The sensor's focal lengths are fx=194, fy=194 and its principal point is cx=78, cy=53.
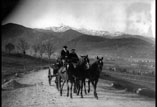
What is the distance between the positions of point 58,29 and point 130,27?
2.07m

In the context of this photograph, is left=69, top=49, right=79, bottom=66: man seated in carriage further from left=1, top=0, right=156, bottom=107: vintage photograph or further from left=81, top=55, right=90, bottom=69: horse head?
left=81, top=55, right=90, bottom=69: horse head

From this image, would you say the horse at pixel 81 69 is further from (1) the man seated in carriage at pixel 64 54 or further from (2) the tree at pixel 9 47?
(2) the tree at pixel 9 47

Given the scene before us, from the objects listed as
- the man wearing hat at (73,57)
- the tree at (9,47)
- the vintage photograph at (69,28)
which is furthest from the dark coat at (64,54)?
the tree at (9,47)

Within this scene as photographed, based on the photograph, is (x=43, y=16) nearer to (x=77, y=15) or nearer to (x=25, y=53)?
(x=77, y=15)

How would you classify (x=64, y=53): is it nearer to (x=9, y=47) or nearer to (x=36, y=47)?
(x=36, y=47)

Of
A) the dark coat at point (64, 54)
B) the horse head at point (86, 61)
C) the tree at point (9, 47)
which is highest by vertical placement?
the tree at point (9, 47)

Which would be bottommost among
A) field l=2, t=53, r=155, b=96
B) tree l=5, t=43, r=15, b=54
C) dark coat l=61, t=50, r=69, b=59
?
field l=2, t=53, r=155, b=96

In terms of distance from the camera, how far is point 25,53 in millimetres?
6926

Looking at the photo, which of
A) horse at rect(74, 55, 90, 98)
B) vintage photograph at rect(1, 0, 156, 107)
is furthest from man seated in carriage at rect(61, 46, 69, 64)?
horse at rect(74, 55, 90, 98)

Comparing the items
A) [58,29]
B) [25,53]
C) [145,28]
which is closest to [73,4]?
[58,29]

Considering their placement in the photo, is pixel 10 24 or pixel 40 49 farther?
pixel 40 49

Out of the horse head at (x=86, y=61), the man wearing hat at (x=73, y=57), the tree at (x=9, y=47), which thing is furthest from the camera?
the tree at (x=9, y=47)

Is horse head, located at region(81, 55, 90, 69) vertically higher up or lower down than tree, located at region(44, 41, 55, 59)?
lower down

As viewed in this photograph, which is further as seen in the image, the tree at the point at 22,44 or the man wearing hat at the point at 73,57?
the tree at the point at 22,44
